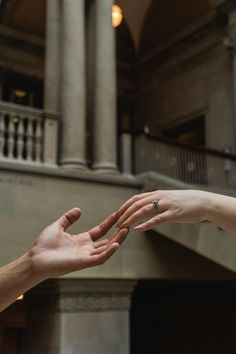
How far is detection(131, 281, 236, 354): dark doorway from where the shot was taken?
10.8 metres

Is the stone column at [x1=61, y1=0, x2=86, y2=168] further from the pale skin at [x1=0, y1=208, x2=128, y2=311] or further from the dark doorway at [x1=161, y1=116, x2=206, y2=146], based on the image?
the dark doorway at [x1=161, y1=116, x2=206, y2=146]

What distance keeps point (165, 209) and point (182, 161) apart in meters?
6.62

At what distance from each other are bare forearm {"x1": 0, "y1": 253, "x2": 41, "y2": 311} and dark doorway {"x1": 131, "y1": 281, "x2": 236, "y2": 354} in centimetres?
786

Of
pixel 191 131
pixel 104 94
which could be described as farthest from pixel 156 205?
pixel 191 131

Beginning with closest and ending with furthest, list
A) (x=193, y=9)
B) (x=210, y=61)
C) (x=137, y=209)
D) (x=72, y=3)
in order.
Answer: (x=137, y=209) < (x=72, y=3) < (x=210, y=61) < (x=193, y=9)

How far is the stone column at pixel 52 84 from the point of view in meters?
7.83

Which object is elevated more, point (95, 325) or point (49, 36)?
point (49, 36)

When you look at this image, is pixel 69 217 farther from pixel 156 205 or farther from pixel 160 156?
pixel 160 156

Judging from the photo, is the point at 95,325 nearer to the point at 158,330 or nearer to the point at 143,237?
the point at 143,237

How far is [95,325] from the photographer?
7188 millimetres

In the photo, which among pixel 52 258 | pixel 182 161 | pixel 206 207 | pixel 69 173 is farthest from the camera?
pixel 182 161

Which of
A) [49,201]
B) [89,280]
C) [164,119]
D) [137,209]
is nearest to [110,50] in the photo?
[49,201]

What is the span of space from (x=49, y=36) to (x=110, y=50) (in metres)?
1.15

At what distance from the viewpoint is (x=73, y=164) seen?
780cm
